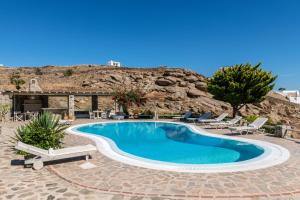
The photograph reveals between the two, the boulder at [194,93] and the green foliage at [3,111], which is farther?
the boulder at [194,93]

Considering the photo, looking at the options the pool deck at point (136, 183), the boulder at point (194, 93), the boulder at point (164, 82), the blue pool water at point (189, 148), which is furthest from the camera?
the boulder at point (164, 82)

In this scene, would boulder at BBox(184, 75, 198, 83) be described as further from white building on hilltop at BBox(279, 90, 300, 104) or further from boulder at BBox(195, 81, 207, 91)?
white building on hilltop at BBox(279, 90, 300, 104)

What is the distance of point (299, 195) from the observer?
16.8 ft

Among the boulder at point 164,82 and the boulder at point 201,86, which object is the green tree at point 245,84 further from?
the boulder at point 164,82

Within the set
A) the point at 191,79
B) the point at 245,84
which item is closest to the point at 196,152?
the point at 245,84

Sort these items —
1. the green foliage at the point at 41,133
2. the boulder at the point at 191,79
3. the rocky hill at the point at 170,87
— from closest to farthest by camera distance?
the green foliage at the point at 41,133
the rocky hill at the point at 170,87
the boulder at the point at 191,79

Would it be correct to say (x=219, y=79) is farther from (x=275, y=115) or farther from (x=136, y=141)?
(x=275, y=115)

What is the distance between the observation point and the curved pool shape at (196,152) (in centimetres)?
743

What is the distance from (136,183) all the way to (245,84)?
52.5 feet

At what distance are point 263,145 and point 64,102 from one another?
1323 inches

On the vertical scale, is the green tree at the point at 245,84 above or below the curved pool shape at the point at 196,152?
above

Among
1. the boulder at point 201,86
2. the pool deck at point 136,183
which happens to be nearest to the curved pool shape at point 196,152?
the pool deck at point 136,183

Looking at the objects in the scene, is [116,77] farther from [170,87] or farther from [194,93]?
[194,93]

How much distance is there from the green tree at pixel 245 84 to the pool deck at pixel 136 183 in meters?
12.3
